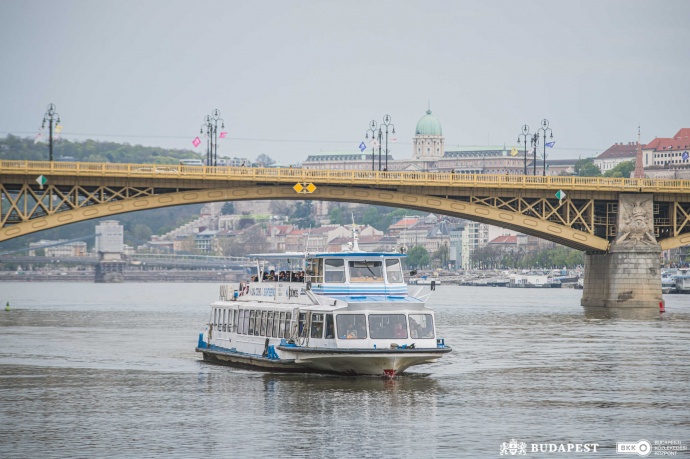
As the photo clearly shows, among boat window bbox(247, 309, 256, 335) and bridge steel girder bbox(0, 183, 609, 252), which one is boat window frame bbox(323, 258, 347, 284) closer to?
boat window bbox(247, 309, 256, 335)

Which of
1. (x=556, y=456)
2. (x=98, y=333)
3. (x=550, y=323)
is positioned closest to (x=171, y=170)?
(x=98, y=333)

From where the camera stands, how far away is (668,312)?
105500 mm

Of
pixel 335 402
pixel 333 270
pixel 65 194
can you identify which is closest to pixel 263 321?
pixel 333 270

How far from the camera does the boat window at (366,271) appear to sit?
166ft

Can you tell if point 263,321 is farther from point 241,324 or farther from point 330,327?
point 330,327

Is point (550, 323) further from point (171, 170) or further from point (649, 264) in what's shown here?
point (171, 170)

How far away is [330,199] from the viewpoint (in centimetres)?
10106

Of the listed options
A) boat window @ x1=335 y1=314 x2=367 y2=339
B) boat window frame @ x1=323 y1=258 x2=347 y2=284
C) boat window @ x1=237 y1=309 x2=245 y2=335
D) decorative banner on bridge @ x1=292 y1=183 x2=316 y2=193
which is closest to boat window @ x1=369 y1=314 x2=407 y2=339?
boat window @ x1=335 y1=314 x2=367 y2=339

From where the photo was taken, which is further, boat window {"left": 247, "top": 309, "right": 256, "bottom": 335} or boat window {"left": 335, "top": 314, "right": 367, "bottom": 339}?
boat window {"left": 247, "top": 309, "right": 256, "bottom": 335}

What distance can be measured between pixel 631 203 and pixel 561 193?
677cm

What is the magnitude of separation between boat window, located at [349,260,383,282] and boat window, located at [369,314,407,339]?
2.29 meters

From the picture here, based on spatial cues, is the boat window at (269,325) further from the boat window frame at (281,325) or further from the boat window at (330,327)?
the boat window at (330,327)

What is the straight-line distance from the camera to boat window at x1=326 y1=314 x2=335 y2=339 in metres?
48.7

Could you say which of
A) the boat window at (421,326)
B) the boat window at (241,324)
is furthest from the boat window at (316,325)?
the boat window at (241,324)
